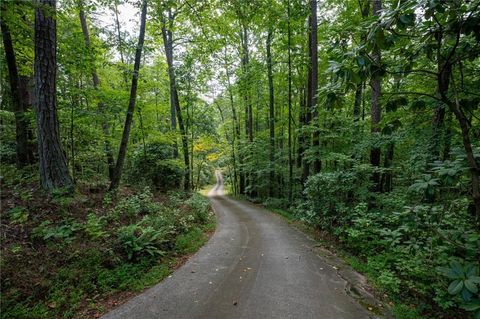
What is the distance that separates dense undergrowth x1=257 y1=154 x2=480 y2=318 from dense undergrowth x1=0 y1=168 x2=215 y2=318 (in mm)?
4118

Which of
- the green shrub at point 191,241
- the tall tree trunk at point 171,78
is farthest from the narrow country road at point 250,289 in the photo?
the tall tree trunk at point 171,78

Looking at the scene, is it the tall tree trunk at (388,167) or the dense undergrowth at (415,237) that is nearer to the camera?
the dense undergrowth at (415,237)

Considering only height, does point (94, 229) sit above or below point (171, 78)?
below

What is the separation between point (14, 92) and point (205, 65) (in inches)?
368

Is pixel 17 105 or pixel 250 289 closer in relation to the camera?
pixel 250 289

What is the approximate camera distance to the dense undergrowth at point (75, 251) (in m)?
3.56

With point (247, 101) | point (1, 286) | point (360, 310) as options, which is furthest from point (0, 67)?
point (247, 101)

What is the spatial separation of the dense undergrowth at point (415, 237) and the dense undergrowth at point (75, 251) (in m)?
4.12

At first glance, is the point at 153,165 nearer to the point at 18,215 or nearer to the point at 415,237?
the point at 18,215

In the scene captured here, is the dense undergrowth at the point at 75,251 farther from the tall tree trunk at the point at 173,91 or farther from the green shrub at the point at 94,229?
the tall tree trunk at the point at 173,91

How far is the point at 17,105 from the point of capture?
23.8 ft

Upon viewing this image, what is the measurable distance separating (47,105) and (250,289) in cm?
655

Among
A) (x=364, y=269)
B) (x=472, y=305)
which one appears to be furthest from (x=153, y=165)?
(x=472, y=305)

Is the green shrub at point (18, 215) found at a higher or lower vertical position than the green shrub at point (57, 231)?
higher
